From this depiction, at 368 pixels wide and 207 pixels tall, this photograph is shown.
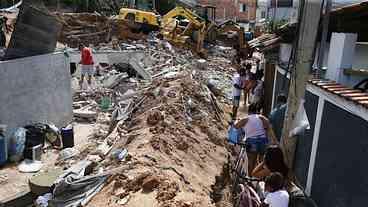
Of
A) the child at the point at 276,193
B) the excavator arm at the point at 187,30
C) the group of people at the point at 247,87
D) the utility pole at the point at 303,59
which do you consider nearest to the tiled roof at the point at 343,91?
the utility pole at the point at 303,59

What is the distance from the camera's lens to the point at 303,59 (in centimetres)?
569

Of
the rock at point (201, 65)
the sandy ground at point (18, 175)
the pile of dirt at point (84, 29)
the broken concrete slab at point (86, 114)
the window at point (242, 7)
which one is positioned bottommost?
the sandy ground at point (18, 175)

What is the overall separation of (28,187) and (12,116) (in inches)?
83.5

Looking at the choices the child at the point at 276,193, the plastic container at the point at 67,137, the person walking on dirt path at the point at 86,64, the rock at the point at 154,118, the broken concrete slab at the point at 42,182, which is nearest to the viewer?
the child at the point at 276,193

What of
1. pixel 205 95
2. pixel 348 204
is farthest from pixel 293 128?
pixel 205 95

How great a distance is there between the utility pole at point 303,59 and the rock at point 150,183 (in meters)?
2.20

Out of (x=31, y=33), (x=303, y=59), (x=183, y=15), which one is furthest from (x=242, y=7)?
(x=303, y=59)

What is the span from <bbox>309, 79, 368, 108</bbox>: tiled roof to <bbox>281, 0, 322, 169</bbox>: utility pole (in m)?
0.34

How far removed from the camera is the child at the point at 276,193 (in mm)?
4238

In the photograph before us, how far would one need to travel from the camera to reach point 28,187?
7035 millimetres

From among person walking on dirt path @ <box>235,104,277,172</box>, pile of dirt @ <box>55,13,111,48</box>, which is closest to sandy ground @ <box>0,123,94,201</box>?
person walking on dirt path @ <box>235,104,277,172</box>

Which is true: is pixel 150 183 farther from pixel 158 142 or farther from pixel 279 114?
pixel 279 114

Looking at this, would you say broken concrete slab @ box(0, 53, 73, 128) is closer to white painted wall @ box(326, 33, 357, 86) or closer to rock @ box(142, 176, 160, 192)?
rock @ box(142, 176, 160, 192)

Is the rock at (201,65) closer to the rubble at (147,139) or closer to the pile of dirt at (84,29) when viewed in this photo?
the rubble at (147,139)
